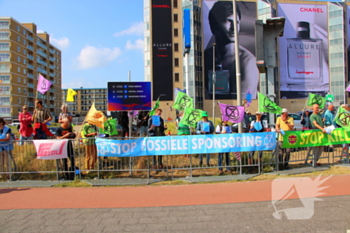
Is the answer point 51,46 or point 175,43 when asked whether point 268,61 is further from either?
point 51,46

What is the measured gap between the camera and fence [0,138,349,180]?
816 cm

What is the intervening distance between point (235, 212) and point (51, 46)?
4477 inches

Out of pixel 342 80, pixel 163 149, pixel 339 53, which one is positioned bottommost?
pixel 163 149

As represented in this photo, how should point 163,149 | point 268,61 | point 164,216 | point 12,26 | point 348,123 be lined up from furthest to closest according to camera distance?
point 12,26
point 268,61
point 348,123
point 163,149
point 164,216

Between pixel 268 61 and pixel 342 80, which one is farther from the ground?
pixel 342 80

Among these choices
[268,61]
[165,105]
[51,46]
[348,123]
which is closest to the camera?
[348,123]

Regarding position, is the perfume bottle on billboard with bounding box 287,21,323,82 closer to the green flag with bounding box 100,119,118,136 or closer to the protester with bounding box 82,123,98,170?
the green flag with bounding box 100,119,118,136

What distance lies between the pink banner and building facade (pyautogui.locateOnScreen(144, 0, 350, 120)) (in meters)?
46.5

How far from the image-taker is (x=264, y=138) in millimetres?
8445

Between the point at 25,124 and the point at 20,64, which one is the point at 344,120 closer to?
the point at 25,124

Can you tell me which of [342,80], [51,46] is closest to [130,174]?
[342,80]

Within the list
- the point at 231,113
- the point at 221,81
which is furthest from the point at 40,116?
the point at 221,81

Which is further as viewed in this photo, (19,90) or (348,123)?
(19,90)

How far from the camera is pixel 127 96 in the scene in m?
9.56
